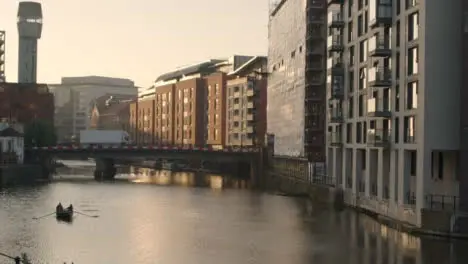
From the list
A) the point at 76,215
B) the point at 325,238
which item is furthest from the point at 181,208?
the point at 325,238

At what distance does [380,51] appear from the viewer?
56.2 meters

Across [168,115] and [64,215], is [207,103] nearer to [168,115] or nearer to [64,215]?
[168,115]

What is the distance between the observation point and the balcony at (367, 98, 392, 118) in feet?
183

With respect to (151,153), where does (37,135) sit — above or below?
above

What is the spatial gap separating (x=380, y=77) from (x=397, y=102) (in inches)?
111

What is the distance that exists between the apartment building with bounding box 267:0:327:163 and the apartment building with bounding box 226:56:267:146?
24.0m

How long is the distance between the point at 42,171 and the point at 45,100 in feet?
187

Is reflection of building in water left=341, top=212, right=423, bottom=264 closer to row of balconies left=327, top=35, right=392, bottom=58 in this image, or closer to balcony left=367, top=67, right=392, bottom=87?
balcony left=367, top=67, right=392, bottom=87

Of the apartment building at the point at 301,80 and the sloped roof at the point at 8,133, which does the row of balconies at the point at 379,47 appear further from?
the sloped roof at the point at 8,133

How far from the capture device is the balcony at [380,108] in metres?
55.7

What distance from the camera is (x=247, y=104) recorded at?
144 m

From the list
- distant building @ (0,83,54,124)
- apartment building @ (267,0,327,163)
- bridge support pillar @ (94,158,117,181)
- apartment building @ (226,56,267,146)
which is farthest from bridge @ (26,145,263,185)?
distant building @ (0,83,54,124)

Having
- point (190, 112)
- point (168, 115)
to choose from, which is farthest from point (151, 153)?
point (168, 115)

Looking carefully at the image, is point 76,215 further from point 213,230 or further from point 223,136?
point 223,136
